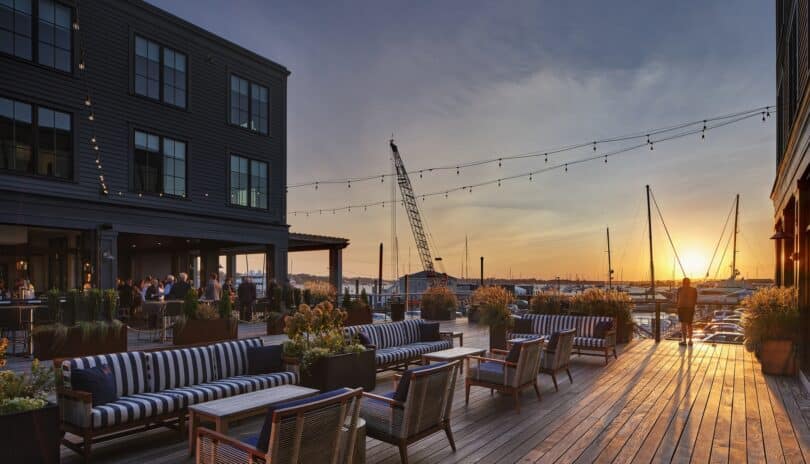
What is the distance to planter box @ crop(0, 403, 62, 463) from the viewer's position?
11.7ft

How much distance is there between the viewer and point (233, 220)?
16.1 metres

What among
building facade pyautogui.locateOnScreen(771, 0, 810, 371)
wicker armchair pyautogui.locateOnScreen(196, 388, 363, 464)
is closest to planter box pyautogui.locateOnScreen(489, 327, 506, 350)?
building facade pyautogui.locateOnScreen(771, 0, 810, 371)

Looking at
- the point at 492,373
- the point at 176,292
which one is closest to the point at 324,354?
the point at 492,373

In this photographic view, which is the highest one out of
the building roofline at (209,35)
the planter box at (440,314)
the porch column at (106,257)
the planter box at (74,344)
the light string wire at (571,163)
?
the building roofline at (209,35)

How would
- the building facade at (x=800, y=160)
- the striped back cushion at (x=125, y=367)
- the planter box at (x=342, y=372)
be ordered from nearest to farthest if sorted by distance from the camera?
the striped back cushion at (x=125, y=367) < the planter box at (x=342, y=372) < the building facade at (x=800, y=160)

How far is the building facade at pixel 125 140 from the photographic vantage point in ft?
38.7

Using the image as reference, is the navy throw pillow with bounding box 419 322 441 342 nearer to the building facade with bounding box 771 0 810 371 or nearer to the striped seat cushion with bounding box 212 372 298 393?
the striped seat cushion with bounding box 212 372 298 393

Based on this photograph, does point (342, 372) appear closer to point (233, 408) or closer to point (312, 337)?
point (312, 337)

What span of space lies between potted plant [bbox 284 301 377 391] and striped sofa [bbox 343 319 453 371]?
0.54 meters

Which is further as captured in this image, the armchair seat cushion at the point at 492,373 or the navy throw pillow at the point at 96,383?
the armchair seat cushion at the point at 492,373

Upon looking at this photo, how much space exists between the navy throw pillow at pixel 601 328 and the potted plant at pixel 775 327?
2117 millimetres

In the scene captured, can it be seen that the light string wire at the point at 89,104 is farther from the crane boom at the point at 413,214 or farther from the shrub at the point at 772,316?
the crane boom at the point at 413,214

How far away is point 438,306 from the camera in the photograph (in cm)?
1633

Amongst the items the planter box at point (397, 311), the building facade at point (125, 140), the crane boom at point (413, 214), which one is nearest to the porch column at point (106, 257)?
the building facade at point (125, 140)
